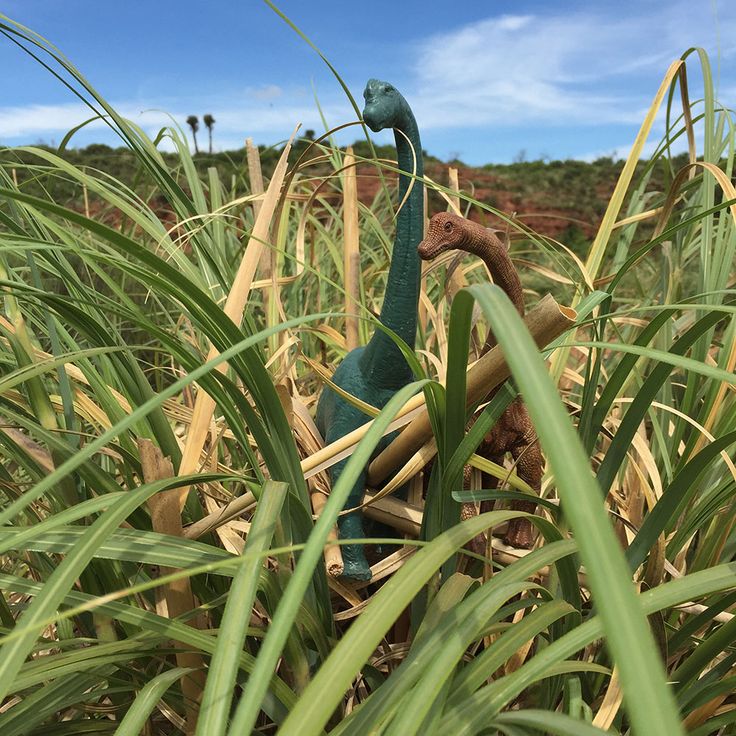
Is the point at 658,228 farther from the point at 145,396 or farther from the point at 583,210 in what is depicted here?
the point at 583,210

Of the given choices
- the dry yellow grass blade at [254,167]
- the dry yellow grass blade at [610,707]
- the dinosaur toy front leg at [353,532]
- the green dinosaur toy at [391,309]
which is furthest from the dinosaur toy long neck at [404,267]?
the dry yellow grass blade at [254,167]

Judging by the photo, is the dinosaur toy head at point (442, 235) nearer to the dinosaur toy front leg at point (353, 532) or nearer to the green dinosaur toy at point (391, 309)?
the green dinosaur toy at point (391, 309)

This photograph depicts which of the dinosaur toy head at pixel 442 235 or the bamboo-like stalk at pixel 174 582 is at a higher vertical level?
the dinosaur toy head at pixel 442 235

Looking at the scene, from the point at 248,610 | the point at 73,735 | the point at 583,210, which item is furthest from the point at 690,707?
the point at 583,210

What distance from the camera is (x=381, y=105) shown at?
656 millimetres

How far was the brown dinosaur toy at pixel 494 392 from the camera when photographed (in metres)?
0.59

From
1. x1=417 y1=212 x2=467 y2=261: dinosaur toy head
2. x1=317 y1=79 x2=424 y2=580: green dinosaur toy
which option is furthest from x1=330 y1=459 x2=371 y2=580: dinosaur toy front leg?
x1=417 y1=212 x2=467 y2=261: dinosaur toy head

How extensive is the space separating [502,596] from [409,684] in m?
0.09

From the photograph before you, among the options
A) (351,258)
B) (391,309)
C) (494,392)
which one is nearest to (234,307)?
(391,309)

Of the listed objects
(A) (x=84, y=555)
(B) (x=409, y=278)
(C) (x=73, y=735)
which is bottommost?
(C) (x=73, y=735)

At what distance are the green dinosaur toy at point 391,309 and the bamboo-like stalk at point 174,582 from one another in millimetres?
153

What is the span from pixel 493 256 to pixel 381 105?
18cm

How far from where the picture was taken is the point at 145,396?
0.70 meters

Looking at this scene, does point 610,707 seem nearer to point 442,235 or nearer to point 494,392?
point 494,392
